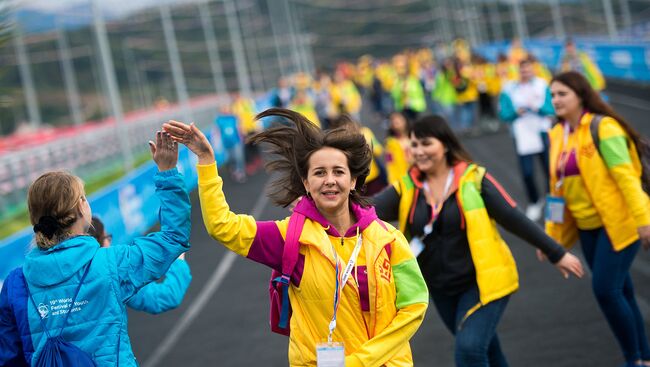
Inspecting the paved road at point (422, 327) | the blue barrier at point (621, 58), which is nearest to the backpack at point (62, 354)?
the paved road at point (422, 327)

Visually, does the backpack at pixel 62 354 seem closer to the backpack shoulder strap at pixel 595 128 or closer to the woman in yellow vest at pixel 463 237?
the woman in yellow vest at pixel 463 237

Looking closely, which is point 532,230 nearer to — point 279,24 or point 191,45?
point 279,24

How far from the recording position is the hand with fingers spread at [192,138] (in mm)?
4297

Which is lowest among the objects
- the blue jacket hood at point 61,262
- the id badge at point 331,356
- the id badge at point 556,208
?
the id badge at point 331,356

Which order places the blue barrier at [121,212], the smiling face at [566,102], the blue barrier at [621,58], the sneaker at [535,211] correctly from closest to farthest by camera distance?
1. the smiling face at [566,102]
2. the blue barrier at [121,212]
3. the sneaker at [535,211]
4. the blue barrier at [621,58]

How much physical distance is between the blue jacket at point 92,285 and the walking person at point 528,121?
9699 millimetres

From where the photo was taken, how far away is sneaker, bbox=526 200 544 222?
43.9 ft

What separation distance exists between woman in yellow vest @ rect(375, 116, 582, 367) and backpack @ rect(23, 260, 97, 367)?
221 centimetres

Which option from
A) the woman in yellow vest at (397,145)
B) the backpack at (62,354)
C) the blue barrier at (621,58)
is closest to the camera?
the backpack at (62,354)

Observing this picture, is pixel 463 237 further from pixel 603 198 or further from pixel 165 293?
pixel 165 293

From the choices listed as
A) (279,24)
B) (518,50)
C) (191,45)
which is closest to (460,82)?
(518,50)

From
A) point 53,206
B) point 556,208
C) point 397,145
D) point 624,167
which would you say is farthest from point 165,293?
point 397,145

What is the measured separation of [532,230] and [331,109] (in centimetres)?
2374

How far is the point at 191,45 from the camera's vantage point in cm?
7875
